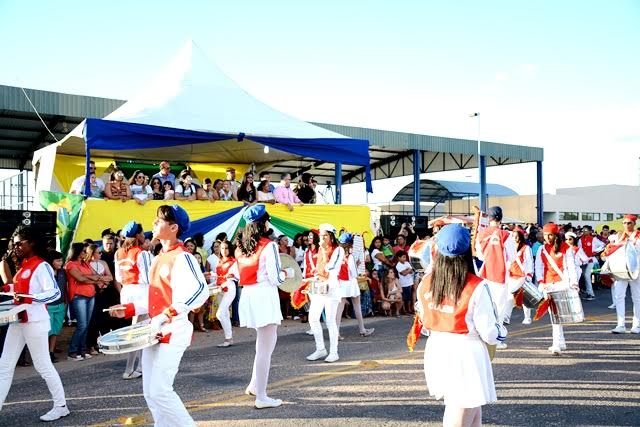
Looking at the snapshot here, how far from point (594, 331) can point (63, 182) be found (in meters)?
13.2

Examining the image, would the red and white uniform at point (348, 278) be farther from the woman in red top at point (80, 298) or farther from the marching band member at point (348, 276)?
the woman in red top at point (80, 298)

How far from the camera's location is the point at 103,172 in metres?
18.2

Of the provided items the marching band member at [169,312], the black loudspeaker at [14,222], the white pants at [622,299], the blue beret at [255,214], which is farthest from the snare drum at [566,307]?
the black loudspeaker at [14,222]

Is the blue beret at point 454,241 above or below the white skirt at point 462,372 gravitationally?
above

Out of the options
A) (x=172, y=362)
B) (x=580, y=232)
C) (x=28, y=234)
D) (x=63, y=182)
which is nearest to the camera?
(x=172, y=362)

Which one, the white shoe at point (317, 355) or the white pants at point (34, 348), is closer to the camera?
the white pants at point (34, 348)

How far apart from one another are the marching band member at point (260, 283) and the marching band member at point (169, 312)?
178 centimetres

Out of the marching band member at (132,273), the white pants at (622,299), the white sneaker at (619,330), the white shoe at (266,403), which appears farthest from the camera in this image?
the white pants at (622,299)

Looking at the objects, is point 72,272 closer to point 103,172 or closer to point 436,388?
point 436,388

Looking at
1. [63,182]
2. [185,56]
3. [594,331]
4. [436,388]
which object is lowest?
[594,331]

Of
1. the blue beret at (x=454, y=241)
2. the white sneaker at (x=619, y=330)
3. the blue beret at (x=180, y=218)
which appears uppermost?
the blue beret at (x=180, y=218)

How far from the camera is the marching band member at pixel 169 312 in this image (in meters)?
4.58

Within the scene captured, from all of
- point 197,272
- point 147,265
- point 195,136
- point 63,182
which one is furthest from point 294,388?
point 63,182

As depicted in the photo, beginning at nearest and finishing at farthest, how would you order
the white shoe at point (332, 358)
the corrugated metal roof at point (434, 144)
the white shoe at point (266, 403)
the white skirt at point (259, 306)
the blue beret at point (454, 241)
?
the blue beret at point (454, 241), the white shoe at point (266, 403), the white skirt at point (259, 306), the white shoe at point (332, 358), the corrugated metal roof at point (434, 144)
